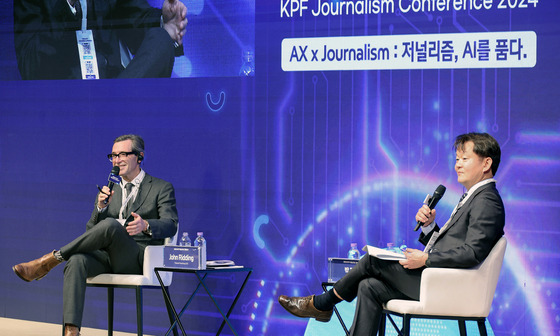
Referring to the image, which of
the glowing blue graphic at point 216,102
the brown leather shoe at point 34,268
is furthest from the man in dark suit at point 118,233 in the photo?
the glowing blue graphic at point 216,102

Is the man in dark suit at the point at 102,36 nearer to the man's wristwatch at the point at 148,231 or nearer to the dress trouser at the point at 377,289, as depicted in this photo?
the man's wristwatch at the point at 148,231

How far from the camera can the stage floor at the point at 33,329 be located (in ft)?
16.8

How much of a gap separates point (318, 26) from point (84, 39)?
1851 mm

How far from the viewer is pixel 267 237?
4.93 meters

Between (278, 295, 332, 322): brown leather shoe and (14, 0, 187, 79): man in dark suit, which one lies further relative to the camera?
(14, 0, 187, 79): man in dark suit

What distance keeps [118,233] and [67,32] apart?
204 centimetres

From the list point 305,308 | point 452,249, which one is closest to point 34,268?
point 305,308

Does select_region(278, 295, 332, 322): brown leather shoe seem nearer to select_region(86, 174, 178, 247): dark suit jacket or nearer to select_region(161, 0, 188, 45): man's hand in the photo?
select_region(86, 174, 178, 247): dark suit jacket

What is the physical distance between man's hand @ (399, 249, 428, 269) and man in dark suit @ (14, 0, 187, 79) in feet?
8.04

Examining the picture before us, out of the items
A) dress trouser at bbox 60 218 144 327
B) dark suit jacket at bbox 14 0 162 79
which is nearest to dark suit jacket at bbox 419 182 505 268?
dress trouser at bbox 60 218 144 327

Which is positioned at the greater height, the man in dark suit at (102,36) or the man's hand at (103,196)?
the man in dark suit at (102,36)

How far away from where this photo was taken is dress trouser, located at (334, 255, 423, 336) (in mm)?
3575

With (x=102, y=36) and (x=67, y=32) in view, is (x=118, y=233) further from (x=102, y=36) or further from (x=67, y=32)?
(x=67, y=32)

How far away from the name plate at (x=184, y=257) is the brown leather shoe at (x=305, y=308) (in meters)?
0.55
